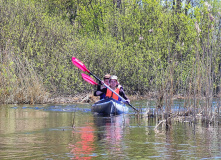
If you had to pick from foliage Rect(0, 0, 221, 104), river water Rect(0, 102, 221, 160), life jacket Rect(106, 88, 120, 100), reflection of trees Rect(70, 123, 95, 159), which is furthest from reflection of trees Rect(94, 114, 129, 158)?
foliage Rect(0, 0, 221, 104)

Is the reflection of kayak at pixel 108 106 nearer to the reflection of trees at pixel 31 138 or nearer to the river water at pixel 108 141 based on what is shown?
the reflection of trees at pixel 31 138

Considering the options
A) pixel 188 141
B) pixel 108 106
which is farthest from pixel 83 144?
pixel 108 106

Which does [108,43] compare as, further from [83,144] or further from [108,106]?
[83,144]

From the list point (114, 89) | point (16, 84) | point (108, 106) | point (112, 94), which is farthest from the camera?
point (16, 84)

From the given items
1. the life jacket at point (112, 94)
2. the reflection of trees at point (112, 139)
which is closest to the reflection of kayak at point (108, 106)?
the life jacket at point (112, 94)

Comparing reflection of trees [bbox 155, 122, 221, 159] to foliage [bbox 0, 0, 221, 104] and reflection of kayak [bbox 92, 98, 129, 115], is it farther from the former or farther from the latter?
foliage [bbox 0, 0, 221, 104]

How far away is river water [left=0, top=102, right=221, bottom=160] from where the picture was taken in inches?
244

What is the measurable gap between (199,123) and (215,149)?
12.7 feet

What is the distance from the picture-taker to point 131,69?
2314 cm

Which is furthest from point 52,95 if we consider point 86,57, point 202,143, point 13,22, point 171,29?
point 202,143

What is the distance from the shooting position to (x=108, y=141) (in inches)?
297

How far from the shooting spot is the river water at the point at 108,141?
6188mm

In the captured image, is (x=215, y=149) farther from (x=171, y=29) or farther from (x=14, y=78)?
(x=171, y=29)

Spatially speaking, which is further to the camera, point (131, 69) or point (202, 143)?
point (131, 69)
